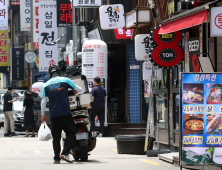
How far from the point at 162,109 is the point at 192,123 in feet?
17.3

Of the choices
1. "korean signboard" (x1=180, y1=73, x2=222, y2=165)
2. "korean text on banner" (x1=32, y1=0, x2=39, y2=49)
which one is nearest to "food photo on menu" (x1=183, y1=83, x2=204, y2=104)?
"korean signboard" (x1=180, y1=73, x2=222, y2=165)

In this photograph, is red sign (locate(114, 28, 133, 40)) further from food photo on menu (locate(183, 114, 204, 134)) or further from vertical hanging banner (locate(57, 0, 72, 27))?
food photo on menu (locate(183, 114, 204, 134))

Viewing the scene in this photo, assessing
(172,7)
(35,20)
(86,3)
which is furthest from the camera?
(35,20)

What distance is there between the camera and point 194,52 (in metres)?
11.0

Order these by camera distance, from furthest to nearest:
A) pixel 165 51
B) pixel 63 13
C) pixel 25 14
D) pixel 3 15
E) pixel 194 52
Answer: pixel 25 14 < pixel 3 15 < pixel 63 13 < pixel 165 51 < pixel 194 52

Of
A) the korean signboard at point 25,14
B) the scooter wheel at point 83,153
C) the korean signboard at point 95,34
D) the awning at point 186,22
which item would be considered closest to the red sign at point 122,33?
the korean signboard at point 95,34

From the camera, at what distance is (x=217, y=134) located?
799cm

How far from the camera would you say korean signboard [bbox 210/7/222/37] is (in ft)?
28.5

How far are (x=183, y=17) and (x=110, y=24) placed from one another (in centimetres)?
925

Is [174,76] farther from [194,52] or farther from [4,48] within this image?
[4,48]

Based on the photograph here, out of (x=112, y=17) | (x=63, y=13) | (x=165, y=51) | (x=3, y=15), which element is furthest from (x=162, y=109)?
(x=3, y=15)

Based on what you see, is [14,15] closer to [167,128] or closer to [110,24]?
[110,24]

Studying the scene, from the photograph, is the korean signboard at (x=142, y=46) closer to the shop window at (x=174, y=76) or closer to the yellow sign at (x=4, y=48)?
the shop window at (x=174, y=76)

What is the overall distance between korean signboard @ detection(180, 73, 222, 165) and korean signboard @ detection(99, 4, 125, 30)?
10.9 m
